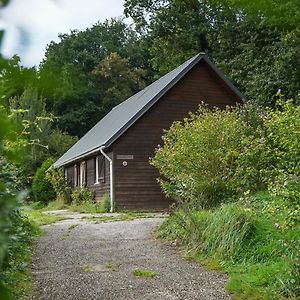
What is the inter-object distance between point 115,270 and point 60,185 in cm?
1782

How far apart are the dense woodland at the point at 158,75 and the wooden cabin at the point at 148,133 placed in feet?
6.23

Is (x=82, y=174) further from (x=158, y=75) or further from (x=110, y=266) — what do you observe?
(x=110, y=266)

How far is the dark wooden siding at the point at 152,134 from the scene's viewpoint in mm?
18266

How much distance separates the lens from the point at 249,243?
7406mm

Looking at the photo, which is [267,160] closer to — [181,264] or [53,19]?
[181,264]

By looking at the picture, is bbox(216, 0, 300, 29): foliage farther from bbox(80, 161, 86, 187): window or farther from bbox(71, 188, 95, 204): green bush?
bbox(80, 161, 86, 187): window

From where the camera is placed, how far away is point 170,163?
11.9 m

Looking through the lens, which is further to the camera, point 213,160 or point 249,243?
point 213,160

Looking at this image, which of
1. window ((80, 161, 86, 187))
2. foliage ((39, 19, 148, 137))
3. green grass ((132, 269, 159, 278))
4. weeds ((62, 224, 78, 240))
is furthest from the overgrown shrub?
window ((80, 161, 86, 187))

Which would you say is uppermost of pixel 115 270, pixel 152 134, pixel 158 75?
pixel 158 75

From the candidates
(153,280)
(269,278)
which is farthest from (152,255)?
(269,278)

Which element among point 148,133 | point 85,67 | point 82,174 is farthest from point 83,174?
point 85,67

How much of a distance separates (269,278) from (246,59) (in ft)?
52.5

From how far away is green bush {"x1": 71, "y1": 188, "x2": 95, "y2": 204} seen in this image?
21.1m
